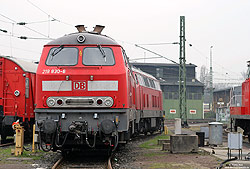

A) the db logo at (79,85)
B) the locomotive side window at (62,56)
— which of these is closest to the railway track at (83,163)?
the db logo at (79,85)

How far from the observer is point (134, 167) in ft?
37.0

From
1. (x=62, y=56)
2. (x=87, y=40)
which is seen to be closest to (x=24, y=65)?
(x=62, y=56)

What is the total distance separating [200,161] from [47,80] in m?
5.08

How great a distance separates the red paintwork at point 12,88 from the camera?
17500 mm

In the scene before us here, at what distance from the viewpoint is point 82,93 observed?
37.0ft

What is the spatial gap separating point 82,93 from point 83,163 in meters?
2.05

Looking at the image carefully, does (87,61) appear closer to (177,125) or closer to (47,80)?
(47,80)

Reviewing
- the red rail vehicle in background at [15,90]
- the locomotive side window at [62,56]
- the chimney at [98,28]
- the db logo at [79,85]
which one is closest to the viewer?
the db logo at [79,85]

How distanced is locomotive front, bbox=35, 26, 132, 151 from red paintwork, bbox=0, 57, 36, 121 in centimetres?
623

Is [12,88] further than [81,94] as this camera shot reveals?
Yes

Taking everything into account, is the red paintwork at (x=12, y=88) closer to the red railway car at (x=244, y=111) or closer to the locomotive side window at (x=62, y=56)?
the locomotive side window at (x=62, y=56)

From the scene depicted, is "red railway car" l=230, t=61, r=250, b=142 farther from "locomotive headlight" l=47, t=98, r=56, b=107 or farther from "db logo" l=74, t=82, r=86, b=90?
"locomotive headlight" l=47, t=98, r=56, b=107

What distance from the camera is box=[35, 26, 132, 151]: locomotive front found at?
36.3 ft

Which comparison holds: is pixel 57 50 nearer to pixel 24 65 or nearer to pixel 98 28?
pixel 98 28
